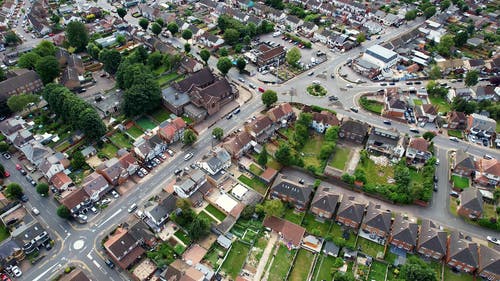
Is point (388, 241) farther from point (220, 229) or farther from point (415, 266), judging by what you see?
point (220, 229)

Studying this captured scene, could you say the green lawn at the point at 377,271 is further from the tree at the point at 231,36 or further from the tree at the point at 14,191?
the tree at the point at 231,36

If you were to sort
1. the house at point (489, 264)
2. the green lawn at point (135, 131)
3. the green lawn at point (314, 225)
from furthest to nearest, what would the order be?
1. the green lawn at point (135, 131)
2. the green lawn at point (314, 225)
3. the house at point (489, 264)

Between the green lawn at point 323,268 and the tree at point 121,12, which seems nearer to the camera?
the green lawn at point 323,268

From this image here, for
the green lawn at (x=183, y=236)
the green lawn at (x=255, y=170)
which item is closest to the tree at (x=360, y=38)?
the green lawn at (x=255, y=170)

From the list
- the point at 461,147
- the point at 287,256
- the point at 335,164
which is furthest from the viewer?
the point at 461,147

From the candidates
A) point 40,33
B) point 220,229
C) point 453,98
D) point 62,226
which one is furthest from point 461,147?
point 40,33

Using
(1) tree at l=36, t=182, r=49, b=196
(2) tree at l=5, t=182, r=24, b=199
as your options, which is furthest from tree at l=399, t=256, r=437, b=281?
(2) tree at l=5, t=182, r=24, b=199

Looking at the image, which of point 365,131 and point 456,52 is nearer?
point 365,131
